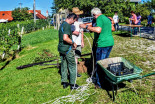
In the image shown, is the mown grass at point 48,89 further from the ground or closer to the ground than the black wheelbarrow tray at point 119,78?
closer to the ground

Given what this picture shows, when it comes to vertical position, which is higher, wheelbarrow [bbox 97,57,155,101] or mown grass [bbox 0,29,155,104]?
wheelbarrow [bbox 97,57,155,101]

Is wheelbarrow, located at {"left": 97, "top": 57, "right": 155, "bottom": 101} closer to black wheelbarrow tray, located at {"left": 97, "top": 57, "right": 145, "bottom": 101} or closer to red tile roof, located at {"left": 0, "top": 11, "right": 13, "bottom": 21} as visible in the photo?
black wheelbarrow tray, located at {"left": 97, "top": 57, "right": 145, "bottom": 101}

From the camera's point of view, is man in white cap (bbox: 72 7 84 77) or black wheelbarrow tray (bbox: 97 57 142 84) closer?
black wheelbarrow tray (bbox: 97 57 142 84)

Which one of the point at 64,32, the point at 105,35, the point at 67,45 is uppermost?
the point at 64,32

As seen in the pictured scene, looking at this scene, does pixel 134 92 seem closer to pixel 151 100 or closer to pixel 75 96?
pixel 151 100

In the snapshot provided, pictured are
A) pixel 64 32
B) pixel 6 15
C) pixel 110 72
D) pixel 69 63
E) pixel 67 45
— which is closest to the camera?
pixel 110 72

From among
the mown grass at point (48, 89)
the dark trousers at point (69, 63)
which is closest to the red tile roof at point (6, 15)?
the mown grass at point (48, 89)

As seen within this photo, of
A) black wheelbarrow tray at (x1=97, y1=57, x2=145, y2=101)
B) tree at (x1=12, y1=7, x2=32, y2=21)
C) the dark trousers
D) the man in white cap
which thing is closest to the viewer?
black wheelbarrow tray at (x1=97, y1=57, x2=145, y2=101)

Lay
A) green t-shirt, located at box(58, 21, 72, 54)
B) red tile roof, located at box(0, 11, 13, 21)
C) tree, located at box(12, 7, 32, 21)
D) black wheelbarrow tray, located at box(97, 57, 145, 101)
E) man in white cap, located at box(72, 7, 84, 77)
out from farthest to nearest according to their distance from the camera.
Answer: red tile roof, located at box(0, 11, 13, 21), tree, located at box(12, 7, 32, 21), man in white cap, located at box(72, 7, 84, 77), green t-shirt, located at box(58, 21, 72, 54), black wheelbarrow tray, located at box(97, 57, 145, 101)

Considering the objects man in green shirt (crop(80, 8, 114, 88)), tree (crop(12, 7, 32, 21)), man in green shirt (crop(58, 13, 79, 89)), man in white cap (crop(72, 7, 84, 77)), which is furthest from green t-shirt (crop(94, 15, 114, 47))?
tree (crop(12, 7, 32, 21))

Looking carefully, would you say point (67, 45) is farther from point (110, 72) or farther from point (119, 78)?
point (119, 78)

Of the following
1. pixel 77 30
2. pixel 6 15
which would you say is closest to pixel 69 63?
pixel 77 30

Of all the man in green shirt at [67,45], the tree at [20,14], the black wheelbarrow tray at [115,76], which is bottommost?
the black wheelbarrow tray at [115,76]

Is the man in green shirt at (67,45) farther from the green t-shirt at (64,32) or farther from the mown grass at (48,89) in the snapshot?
the mown grass at (48,89)
